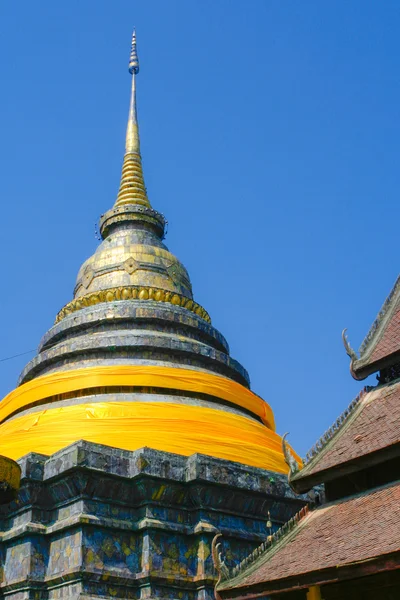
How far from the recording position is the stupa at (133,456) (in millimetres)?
12734

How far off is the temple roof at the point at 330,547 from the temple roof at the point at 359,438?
15.9 inches

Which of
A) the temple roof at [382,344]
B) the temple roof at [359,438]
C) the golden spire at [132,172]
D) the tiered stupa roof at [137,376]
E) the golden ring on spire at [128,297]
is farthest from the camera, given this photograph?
the golden spire at [132,172]

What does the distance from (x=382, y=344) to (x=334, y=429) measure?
1.35 meters

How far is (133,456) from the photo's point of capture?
43.8ft

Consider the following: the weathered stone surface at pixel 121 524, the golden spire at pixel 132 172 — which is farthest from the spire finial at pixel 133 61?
the weathered stone surface at pixel 121 524

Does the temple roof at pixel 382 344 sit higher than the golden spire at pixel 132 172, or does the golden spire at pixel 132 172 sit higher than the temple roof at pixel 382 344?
the golden spire at pixel 132 172

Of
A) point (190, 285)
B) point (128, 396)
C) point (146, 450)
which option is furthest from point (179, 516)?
point (190, 285)

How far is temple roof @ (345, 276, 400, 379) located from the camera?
420 inches

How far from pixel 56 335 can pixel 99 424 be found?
4.76 m

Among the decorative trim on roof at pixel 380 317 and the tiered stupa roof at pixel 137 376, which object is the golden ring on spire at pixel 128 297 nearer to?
the tiered stupa roof at pixel 137 376

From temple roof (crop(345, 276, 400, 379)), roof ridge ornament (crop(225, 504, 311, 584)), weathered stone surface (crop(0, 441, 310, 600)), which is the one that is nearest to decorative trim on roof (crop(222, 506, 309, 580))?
roof ridge ornament (crop(225, 504, 311, 584))

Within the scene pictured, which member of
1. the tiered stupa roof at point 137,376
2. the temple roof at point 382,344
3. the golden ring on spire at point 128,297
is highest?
the golden ring on spire at point 128,297

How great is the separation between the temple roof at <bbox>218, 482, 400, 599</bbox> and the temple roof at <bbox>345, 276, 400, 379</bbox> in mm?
1863

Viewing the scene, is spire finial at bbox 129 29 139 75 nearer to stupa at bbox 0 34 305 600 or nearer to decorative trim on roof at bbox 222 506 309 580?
stupa at bbox 0 34 305 600
